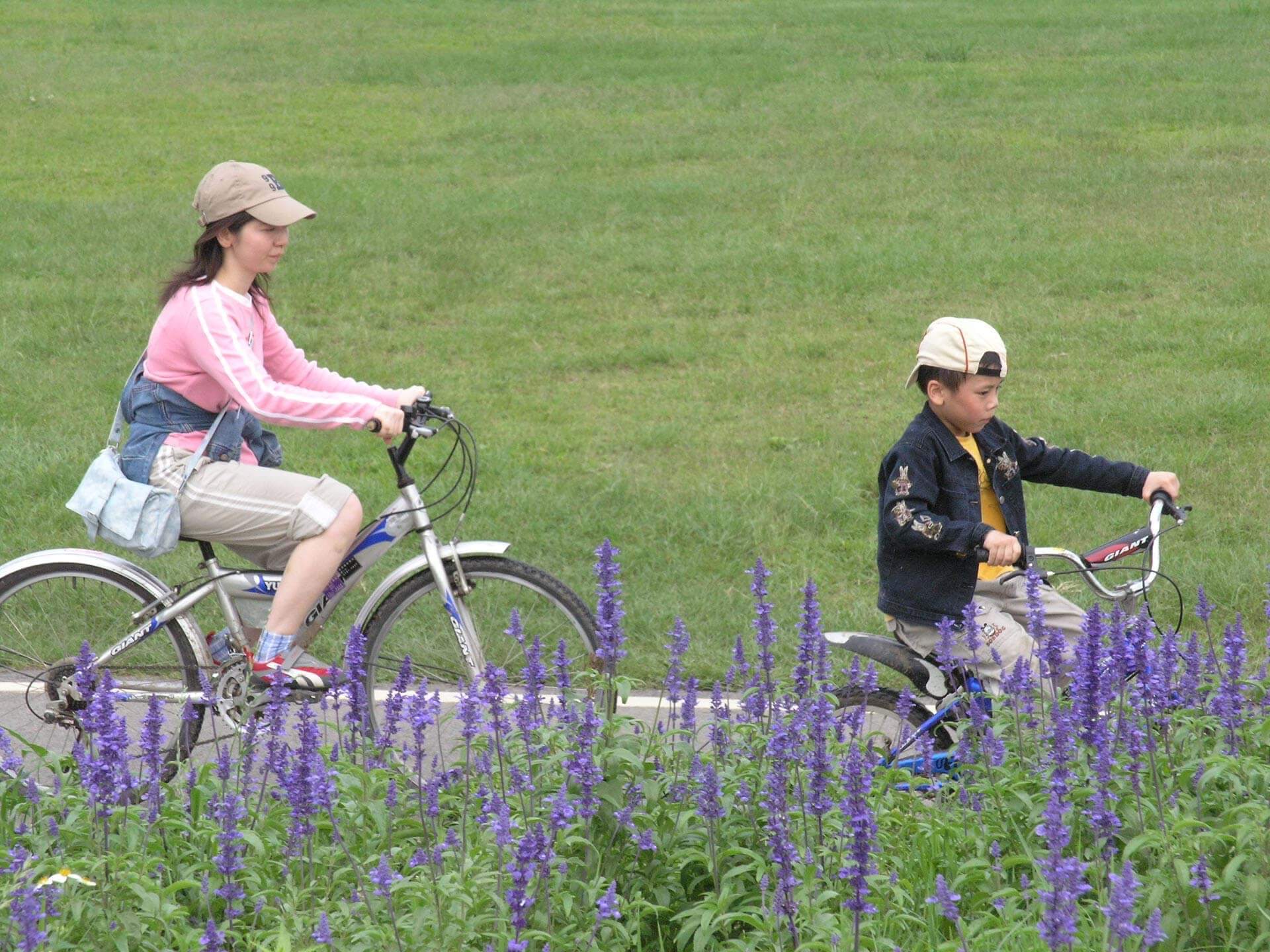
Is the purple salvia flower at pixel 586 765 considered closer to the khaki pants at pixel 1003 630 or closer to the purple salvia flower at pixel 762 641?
the purple salvia flower at pixel 762 641

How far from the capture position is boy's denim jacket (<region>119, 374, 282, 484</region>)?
534cm

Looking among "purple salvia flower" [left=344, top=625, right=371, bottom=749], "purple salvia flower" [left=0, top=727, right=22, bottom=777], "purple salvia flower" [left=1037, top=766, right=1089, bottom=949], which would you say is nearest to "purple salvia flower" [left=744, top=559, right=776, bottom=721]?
"purple salvia flower" [left=344, top=625, right=371, bottom=749]

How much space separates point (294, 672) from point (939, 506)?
217cm

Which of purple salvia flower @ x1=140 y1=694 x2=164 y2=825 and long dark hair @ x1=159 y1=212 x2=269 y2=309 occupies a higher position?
long dark hair @ x1=159 y1=212 x2=269 y2=309

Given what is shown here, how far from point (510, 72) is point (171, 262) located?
10.8 m

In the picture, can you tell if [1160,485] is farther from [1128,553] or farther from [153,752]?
[153,752]

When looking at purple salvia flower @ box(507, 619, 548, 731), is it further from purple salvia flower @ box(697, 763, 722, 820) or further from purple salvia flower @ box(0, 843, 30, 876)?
purple salvia flower @ box(0, 843, 30, 876)

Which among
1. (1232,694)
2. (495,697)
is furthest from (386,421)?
(1232,694)

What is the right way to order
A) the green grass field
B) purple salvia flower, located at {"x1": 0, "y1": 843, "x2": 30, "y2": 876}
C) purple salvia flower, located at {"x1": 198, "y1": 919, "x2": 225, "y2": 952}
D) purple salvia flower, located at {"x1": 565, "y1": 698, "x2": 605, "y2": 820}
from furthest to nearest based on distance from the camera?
the green grass field
purple salvia flower, located at {"x1": 565, "y1": 698, "x2": 605, "y2": 820}
purple salvia flower, located at {"x1": 0, "y1": 843, "x2": 30, "y2": 876}
purple salvia flower, located at {"x1": 198, "y1": 919, "x2": 225, "y2": 952}

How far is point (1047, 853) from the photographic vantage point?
3.85 metres

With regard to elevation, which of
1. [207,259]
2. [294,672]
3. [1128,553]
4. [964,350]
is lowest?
[294,672]

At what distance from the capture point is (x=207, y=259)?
541 cm

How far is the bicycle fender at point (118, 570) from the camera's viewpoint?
5480mm

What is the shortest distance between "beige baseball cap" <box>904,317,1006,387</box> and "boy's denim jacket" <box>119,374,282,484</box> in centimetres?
226
